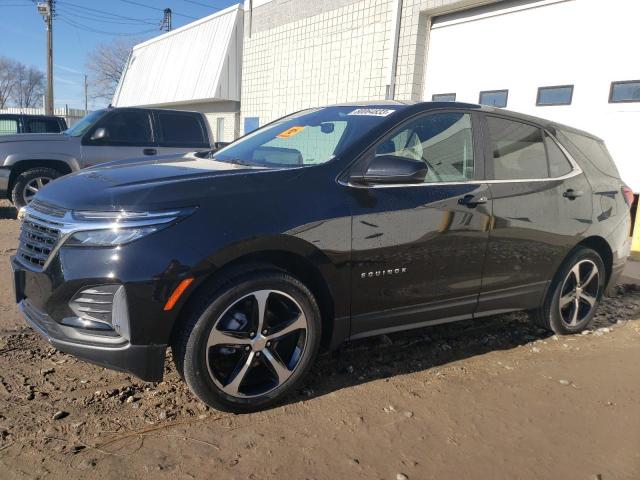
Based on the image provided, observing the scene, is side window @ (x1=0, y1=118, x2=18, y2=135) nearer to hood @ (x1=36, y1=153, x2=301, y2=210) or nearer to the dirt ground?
the dirt ground

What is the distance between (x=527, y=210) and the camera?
146 inches

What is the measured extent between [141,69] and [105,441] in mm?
26421

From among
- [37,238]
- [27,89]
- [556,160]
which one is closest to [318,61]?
[556,160]

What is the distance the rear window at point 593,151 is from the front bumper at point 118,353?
11.9ft

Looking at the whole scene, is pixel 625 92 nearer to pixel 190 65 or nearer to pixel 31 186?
pixel 31 186

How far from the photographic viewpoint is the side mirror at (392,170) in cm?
294

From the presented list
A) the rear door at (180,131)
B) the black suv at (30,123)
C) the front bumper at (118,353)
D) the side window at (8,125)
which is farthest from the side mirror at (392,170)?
the side window at (8,125)

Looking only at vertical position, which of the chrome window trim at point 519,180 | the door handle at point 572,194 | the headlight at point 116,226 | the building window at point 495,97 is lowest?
the headlight at point 116,226

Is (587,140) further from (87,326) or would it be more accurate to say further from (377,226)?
(87,326)

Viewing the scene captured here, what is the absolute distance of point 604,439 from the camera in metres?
2.84

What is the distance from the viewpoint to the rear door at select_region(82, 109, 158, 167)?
27.0 ft

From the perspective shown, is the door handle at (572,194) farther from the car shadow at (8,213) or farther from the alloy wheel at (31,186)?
the car shadow at (8,213)

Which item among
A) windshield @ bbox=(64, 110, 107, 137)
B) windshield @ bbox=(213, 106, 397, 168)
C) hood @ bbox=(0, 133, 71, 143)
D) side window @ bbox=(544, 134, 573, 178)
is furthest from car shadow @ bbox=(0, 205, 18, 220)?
side window @ bbox=(544, 134, 573, 178)

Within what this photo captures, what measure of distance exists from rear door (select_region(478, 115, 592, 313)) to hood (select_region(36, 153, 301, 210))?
1.60 metres
